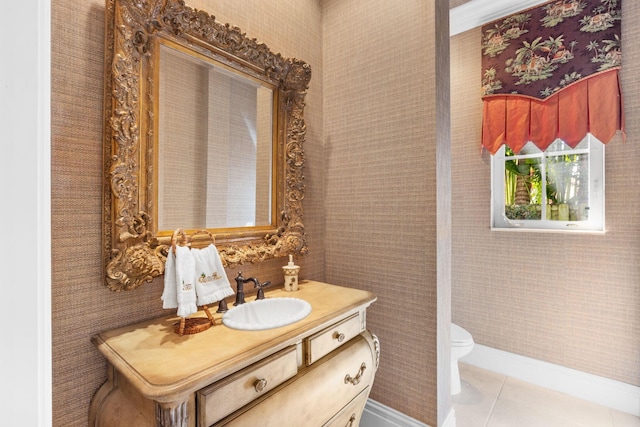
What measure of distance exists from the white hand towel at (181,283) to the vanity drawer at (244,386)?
0.27 metres

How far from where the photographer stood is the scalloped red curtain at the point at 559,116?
6.50 feet

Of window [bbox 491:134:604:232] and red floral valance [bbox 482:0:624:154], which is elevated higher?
red floral valance [bbox 482:0:624:154]

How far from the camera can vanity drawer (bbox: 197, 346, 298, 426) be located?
30.7 inches

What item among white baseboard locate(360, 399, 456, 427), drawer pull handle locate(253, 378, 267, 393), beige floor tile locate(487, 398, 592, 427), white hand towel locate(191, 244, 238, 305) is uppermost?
white hand towel locate(191, 244, 238, 305)

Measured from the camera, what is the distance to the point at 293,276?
59.3 inches

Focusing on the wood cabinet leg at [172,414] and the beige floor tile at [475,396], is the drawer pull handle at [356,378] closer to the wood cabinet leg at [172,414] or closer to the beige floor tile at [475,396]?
the wood cabinet leg at [172,414]

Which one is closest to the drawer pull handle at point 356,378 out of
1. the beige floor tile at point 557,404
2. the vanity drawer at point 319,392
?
the vanity drawer at point 319,392

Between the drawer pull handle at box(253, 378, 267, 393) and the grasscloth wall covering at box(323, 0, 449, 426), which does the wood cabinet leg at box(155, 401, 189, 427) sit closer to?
the drawer pull handle at box(253, 378, 267, 393)

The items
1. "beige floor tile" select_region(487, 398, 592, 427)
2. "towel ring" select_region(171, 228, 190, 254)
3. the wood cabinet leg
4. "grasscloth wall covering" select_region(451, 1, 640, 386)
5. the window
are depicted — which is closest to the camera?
the wood cabinet leg

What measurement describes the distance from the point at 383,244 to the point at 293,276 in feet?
1.74

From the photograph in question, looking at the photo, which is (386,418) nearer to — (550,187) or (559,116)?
(550,187)

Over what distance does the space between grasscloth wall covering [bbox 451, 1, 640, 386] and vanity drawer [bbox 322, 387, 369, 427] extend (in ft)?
5.34

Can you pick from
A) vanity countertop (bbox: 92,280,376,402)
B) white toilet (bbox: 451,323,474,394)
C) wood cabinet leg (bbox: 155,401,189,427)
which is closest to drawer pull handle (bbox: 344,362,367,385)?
vanity countertop (bbox: 92,280,376,402)

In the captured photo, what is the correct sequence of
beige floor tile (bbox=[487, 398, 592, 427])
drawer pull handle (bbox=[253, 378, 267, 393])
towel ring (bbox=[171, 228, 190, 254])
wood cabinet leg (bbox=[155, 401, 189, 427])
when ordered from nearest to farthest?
wood cabinet leg (bbox=[155, 401, 189, 427]) < drawer pull handle (bbox=[253, 378, 267, 393]) < towel ring (bbox=[171, 228, 190, 254]) < beige floor tile (bbox=[487, 398, 592, 427])
